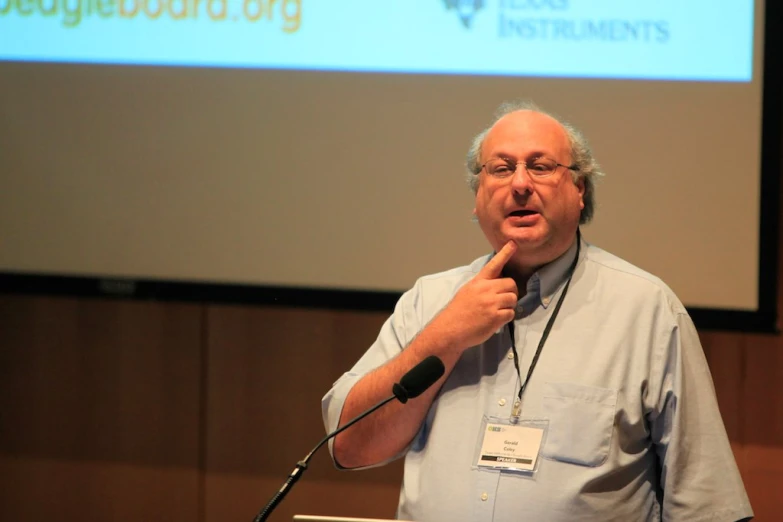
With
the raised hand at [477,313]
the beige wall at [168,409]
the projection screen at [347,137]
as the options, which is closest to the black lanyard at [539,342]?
the raised hand at [477,313]

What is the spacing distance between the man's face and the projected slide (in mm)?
1000

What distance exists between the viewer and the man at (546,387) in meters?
1.83

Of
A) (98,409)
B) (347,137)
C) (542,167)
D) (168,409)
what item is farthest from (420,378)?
(98,409)

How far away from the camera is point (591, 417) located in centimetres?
184

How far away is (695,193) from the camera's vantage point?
2896 mm

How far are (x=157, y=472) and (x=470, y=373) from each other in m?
1.96

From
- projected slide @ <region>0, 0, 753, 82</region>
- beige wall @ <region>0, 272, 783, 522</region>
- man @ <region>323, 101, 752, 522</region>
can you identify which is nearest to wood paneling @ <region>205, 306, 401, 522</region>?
beige wall @ <region>0, 272, 783, 522</region>

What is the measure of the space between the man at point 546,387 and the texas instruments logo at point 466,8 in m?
1.03

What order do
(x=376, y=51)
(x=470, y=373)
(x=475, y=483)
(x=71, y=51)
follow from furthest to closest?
(x=71, y=51) → (x=376, y=51) → (x=470, y=373) → (x=475, y=483)

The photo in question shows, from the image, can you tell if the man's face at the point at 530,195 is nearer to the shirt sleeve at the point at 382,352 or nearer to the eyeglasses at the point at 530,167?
the eyeglasses at the point at 530,167

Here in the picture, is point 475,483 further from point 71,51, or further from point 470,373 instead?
point 71,51

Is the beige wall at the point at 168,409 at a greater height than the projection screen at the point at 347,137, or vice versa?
the projection screen at the point at 347,137

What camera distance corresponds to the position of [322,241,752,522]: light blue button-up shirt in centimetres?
182

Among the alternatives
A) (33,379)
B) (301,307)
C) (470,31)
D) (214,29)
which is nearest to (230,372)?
(301,307)
